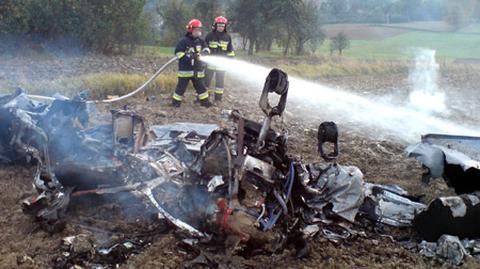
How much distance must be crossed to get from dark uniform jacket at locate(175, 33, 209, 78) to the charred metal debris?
4.00 m

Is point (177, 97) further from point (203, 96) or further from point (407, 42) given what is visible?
point (407, 42)

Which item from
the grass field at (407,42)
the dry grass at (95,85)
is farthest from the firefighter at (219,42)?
the grass field at (407,42)

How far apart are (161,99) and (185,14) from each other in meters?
21.5

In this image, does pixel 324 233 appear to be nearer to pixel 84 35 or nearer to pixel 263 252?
pixel 263 252

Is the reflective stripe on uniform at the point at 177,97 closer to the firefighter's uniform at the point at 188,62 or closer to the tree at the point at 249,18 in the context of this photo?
the firefighter's uniform at the point at 188,62

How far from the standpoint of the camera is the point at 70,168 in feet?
15.1

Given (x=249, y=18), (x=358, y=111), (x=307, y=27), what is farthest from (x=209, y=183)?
(x=307, y=27)

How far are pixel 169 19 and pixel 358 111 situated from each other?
2241cm

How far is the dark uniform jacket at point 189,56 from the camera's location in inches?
367

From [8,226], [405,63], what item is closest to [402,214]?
[8,226]

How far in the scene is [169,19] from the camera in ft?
104

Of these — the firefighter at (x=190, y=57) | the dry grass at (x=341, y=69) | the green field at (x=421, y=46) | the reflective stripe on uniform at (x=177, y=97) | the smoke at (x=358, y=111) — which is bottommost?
the smoke at (x=358, y=111)

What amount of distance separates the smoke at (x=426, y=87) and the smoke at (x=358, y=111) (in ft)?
2.52

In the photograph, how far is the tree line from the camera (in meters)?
21.3
